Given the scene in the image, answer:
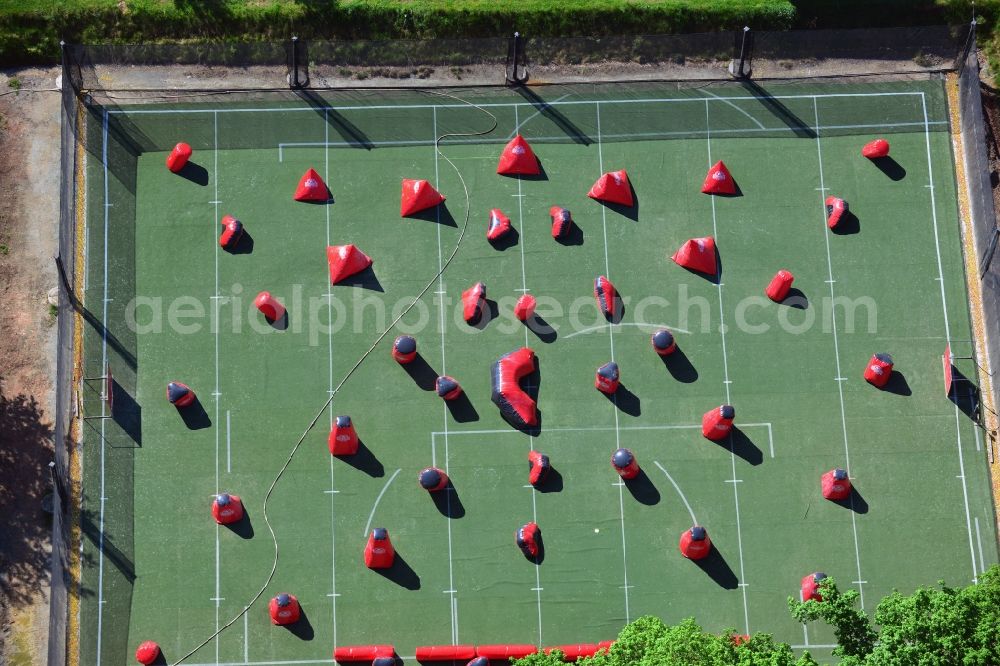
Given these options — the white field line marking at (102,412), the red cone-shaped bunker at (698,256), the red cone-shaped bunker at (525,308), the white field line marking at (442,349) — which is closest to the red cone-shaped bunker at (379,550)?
the white field line marking at (442,349)

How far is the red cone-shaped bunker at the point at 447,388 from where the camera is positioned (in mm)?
41375

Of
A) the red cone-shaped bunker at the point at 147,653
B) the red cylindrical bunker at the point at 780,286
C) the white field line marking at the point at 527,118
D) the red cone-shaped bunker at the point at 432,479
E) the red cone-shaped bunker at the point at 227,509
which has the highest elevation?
the white field line marking at the point at 527,118

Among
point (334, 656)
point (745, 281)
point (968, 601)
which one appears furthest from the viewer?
point (745, 281)

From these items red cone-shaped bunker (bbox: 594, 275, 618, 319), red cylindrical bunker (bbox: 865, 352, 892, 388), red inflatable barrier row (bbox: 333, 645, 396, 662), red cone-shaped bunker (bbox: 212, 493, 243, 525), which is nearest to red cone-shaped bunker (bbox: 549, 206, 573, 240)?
red cone-shaped bunker (bbox: 594, 275, 618, 319)

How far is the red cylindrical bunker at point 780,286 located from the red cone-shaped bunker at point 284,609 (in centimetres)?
1738

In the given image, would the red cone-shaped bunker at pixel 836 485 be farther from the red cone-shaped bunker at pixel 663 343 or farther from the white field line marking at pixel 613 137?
the white field line marking at pixel 613 137

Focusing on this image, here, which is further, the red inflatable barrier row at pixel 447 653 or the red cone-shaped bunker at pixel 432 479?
the red cone-shaped bunker at pixel 432 479

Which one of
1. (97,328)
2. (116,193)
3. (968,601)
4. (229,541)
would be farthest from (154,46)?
(968,601)

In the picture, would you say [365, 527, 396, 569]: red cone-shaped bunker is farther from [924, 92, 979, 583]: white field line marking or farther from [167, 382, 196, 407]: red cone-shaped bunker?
[924, 92, 979, 583]: white field line marking

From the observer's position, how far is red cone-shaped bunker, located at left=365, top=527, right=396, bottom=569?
40.3 meters

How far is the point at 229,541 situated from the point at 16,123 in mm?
15697

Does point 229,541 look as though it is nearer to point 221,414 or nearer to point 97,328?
point 221,414

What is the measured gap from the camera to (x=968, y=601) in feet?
111

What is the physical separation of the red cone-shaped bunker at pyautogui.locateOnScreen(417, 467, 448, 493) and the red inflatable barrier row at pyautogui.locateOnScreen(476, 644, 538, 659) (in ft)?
16.3
